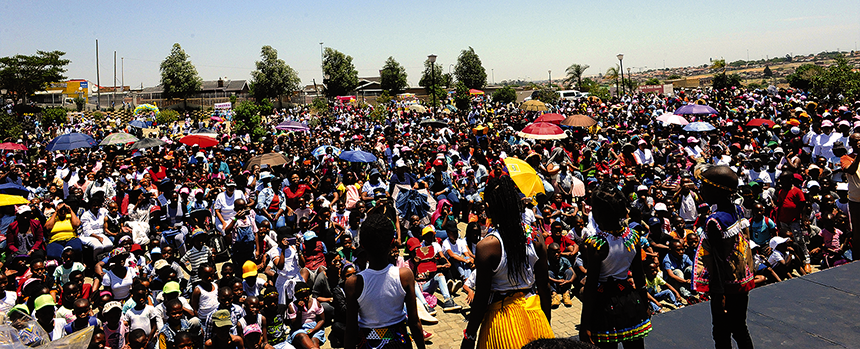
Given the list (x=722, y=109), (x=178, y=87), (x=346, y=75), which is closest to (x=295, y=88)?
(x=346, y=75)

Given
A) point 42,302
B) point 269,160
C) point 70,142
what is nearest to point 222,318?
point 42,302

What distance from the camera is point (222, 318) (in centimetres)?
517

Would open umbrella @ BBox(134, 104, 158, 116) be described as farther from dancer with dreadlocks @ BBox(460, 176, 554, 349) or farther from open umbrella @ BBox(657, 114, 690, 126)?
dancer with dreadlocks @ BBox(460, 176, 554, 349)

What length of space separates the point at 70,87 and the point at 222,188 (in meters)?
86.6

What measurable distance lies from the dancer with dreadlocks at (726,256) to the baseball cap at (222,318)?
13.5 feet

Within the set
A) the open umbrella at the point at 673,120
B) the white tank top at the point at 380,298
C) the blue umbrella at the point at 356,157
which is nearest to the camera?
the white tank top at the point at 380,298

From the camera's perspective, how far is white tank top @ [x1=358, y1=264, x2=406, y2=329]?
276cm

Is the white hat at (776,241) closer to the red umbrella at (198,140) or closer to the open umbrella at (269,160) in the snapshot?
the open umbrella at (269,160)

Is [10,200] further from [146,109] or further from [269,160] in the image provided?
[146,109]

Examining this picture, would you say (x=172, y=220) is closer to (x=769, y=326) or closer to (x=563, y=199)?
(x=563, y=199)

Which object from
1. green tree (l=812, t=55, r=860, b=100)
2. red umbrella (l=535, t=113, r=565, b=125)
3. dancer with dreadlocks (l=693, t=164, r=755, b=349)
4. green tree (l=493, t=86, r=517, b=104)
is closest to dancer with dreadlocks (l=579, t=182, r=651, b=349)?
dancer with dreadlocks (l=693, t=164, r=755, b=349)

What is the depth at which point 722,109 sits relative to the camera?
73.6 ft

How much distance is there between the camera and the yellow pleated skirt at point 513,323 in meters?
2.62

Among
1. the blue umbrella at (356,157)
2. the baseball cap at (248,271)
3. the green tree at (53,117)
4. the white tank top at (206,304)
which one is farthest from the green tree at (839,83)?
the green tree at (53,117)
